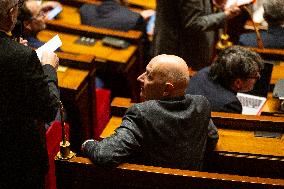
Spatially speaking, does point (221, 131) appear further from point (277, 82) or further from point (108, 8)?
point (108, 8)

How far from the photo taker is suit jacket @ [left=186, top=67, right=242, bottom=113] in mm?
2582

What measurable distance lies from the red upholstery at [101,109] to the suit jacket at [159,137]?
1.41 m

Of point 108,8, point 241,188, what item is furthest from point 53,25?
point 241,188

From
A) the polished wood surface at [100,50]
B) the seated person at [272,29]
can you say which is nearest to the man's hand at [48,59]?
the polished wood surface at [100,50]

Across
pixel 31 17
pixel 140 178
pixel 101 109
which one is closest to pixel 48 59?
pixel 140 178

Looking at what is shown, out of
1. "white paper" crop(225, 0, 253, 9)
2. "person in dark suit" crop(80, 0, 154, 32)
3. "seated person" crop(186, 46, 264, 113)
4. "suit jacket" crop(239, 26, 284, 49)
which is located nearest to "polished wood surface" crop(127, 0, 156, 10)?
"person in dark suit" crop(80, 0, 154, 32)

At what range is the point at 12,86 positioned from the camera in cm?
188

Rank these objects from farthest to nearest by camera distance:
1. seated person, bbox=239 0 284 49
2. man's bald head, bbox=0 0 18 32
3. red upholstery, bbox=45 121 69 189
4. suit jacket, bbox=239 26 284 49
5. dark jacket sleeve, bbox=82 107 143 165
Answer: suit jacket, bbox=239 26 284 49 → seated person, bbox=239 0 284 49 → red upholstery, bbox=45 121 69 189 → dark jacket sleeve, bbox=82 107 143 165 → man's bald head, bbox=0 0 18 32

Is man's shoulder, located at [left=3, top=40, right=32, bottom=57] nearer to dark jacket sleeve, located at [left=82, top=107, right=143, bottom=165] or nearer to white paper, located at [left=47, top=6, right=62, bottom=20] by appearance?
dark jacket sleeve, located at [left=82, top=107, right=143, bottom=165]

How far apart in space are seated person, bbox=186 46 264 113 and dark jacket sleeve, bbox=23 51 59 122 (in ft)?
2.92

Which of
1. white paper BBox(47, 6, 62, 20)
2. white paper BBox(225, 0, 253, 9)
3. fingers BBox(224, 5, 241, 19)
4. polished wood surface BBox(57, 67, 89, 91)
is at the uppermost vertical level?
white paper BBox(225, 0, 253, 9)

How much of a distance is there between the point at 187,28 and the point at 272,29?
1.94 ft

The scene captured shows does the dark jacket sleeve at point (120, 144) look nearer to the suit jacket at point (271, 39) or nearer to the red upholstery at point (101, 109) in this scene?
the red upholstery at point (101, 109)

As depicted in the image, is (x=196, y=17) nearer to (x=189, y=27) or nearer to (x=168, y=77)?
(x=189, y=27)
